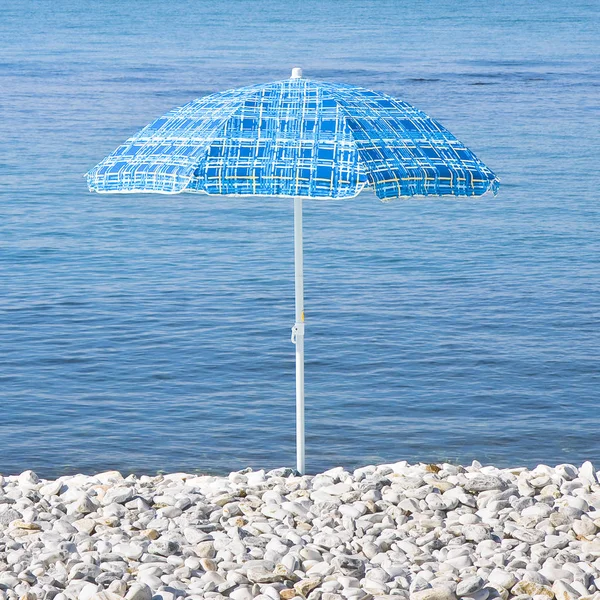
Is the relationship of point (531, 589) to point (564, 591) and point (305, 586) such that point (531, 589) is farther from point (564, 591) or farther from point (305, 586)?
point (305, 586)

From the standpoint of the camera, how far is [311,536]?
6.70 m

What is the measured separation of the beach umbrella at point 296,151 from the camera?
675 cm

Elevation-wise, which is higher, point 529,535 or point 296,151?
point 296,151

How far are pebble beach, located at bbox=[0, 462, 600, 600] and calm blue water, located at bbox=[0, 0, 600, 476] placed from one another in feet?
7.75

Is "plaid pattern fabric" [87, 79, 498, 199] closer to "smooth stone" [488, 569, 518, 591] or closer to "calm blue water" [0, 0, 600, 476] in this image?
"smooth stone" [488, 569, 518, 591]

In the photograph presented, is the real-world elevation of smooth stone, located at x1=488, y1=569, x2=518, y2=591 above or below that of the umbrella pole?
below

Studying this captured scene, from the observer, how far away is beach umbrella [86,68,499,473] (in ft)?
22.1

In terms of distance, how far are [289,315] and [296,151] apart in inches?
269

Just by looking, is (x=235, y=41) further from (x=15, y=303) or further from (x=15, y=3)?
(x=15, y=3)

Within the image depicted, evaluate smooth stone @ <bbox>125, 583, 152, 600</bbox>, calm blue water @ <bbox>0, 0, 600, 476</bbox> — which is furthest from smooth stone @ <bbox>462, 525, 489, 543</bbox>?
calm blue water @ <bbox>0, 0, 600, 476</bbox>

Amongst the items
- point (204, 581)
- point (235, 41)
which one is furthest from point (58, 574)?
point (235, 41)

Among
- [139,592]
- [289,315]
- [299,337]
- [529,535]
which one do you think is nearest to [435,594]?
[529,535]

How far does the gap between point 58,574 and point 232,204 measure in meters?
14.3

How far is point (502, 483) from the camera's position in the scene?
736cm
